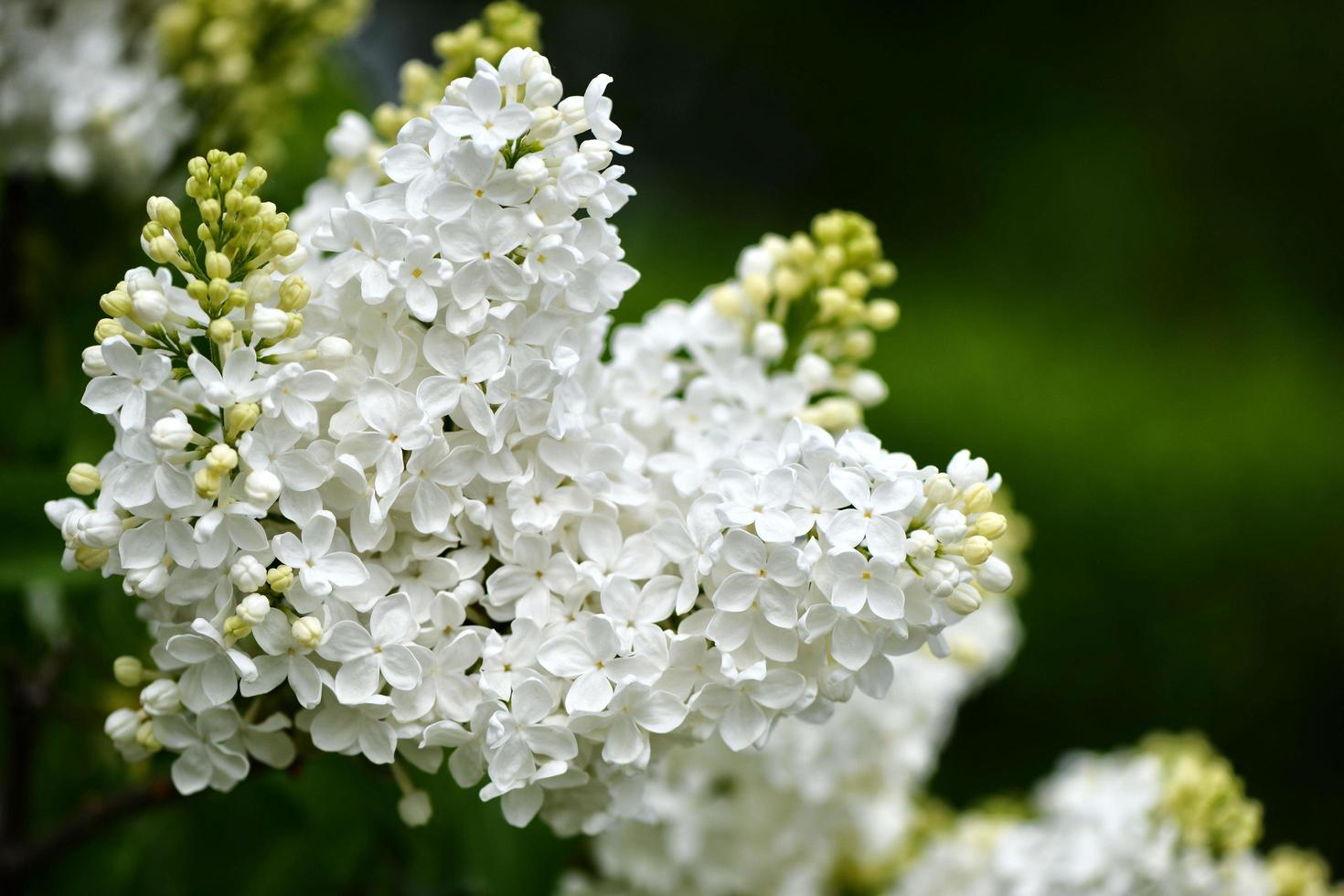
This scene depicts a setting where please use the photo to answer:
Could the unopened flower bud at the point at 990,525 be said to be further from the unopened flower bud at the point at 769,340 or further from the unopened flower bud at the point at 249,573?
the unopened flower bud at the point at 249,573

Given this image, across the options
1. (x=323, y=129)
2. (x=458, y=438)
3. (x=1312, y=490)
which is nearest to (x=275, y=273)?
(x=458, y=438)

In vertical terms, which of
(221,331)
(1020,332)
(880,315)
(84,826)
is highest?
(1020,332)

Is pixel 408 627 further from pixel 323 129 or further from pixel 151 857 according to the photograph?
pixel 323 129

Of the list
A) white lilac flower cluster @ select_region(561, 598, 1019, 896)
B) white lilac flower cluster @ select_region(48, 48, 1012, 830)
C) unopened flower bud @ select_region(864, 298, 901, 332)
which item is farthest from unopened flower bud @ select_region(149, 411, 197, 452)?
white lilac flower cluster @ select_region(561, 598, 1019, 896)

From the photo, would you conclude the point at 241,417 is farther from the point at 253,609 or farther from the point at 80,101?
the point at 80,101

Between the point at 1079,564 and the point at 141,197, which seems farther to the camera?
the point at 1079,564

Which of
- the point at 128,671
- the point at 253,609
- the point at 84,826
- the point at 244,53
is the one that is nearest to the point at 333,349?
the point at 253,609
